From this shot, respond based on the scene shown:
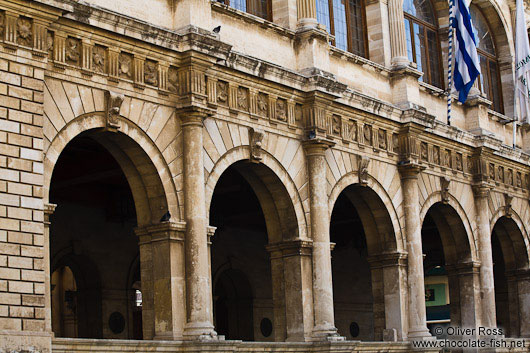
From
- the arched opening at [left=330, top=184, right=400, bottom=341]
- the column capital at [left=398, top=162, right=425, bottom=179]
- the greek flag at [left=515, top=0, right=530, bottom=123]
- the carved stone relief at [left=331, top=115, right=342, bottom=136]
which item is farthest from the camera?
the arched opening at [left=330, top=184, right=400, bottom=341]

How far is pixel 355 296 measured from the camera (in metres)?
32.7

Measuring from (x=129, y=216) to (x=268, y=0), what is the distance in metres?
6.48

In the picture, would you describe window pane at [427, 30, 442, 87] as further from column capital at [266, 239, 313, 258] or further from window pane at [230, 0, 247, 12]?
column capital at [266, 239, 313, 258]

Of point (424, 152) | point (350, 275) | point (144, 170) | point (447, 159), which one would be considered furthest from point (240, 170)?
point (350, 275)

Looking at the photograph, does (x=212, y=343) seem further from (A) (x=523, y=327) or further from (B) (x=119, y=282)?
(A) (x=523, y=327)

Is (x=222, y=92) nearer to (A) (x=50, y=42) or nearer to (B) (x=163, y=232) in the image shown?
(B) (x=163, y=232)

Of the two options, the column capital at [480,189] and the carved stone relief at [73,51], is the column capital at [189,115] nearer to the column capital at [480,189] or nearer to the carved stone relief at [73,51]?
the carved stone relief at [73,51]

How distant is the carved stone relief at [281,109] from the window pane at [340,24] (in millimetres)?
3485

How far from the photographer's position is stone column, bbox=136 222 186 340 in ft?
57.4

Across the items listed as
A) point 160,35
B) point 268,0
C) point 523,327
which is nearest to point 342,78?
point 268,0

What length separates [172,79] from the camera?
18.4m

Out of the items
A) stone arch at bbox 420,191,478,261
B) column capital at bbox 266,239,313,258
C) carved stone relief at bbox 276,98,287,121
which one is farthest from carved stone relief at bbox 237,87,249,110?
stone arch at bbox 420,191,478,261

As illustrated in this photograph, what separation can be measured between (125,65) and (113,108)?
38.1 inches

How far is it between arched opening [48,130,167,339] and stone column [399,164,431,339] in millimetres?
6433
